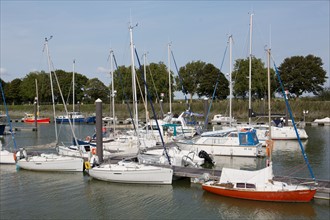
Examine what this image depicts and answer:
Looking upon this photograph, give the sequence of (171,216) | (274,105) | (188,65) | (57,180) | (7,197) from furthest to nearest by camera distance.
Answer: (188,65) → (274,105) → (57,180) → (7,197) → (171,216)

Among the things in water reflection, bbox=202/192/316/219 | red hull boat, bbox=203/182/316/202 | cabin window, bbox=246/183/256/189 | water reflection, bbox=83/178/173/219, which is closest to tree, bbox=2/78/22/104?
water reflection, bbox=83/178/173/219

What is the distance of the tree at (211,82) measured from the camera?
10544 centimetres

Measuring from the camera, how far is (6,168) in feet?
97.6

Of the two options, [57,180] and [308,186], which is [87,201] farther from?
[308,186]

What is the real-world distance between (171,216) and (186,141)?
664 inches

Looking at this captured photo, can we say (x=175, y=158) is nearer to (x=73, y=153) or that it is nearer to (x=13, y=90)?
(x=73, y=153)

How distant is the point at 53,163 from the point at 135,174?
24.2ft

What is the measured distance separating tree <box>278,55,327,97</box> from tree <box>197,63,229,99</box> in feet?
55.4

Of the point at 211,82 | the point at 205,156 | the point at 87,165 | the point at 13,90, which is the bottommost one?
the point at 87,165

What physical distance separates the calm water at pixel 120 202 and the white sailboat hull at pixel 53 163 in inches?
18.7

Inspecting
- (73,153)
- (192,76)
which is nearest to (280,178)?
(73,153)

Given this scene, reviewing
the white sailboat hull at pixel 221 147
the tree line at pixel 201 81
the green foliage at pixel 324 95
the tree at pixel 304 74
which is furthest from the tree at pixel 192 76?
the white sailboat hull at pixel 221 147

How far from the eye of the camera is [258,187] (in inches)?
790

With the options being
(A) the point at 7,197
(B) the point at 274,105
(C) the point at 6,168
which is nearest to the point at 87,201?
(A) the point at 7,197
